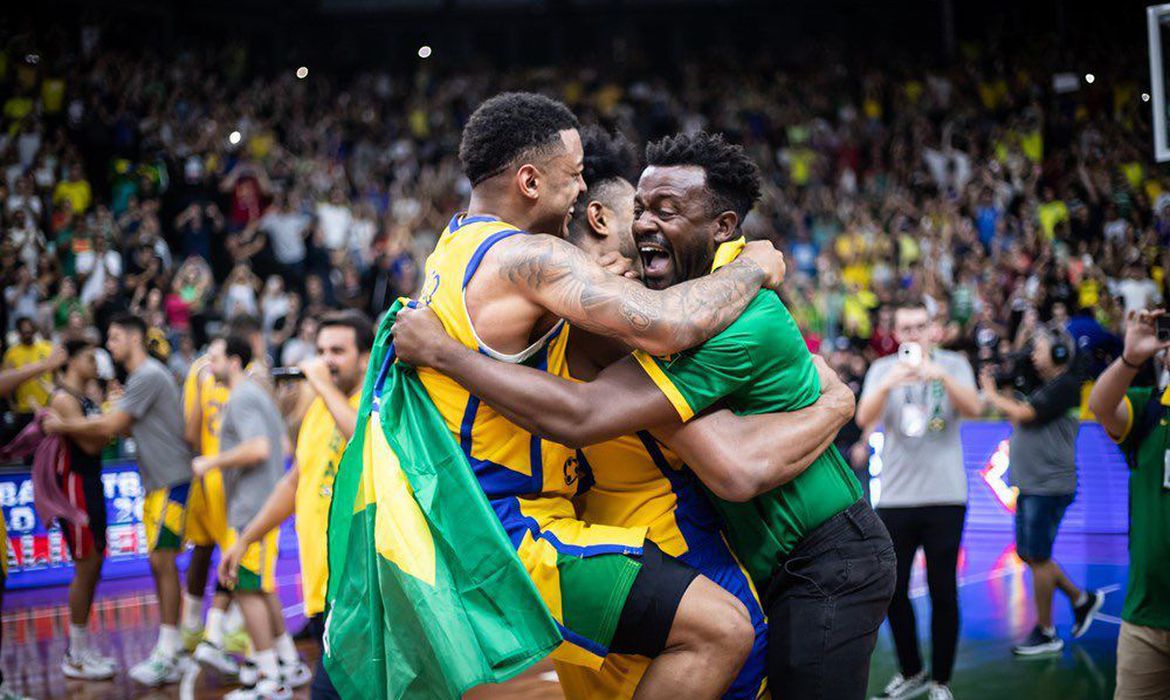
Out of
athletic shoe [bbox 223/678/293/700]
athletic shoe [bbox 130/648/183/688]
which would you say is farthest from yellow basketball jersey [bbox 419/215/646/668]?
athletic shoe [bbox 130/648/183/688]

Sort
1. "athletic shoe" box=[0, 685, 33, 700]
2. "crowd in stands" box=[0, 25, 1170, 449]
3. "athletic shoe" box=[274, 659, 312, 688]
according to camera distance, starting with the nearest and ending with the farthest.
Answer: "athletic shoe" box=[0, 685, 33, 700] < "athletic shoe" box=[274, 659, 312, 688] < "crowd in stands" box=[0, 25, 1170, 449]

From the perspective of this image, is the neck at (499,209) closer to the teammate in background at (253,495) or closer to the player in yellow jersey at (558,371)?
the player in yellow jersey at (558,371)

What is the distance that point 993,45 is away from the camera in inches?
797

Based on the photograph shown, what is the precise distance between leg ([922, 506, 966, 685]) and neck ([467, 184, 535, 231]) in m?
3.96

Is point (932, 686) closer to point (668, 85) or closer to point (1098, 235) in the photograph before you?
point (1098, 235)

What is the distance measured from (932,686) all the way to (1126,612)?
2018mm

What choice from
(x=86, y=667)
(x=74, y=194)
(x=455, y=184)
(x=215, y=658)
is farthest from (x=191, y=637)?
(x=455, y=184)

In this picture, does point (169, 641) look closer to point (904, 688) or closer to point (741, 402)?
point (904, 688)

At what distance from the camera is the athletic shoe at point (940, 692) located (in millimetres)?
6438

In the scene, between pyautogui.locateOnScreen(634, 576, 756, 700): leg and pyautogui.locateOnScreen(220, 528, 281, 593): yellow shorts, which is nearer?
pyautogui.locateOnScreen(634, 576, 756, 700): leg

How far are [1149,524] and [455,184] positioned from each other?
15158mm

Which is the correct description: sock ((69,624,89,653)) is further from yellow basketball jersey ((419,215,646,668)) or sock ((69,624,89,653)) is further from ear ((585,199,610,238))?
yellow basketball jersey ((419,215,646,668))

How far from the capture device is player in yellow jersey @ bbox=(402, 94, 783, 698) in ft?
10.1

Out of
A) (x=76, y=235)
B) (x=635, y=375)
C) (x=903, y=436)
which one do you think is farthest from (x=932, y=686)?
(x=76, y=235)
